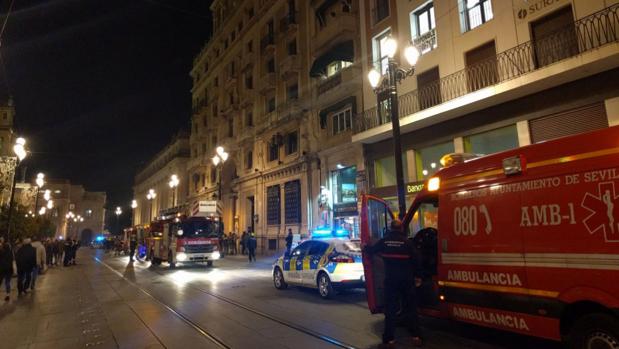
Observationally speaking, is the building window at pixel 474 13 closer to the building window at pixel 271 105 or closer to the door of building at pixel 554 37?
the door of building at pixel 554 37

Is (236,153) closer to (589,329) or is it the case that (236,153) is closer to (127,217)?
(589,329)

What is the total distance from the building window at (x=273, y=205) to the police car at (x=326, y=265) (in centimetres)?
1937

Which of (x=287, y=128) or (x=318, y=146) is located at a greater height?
(x=287, y=128)

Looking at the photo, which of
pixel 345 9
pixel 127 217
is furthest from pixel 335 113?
pixel 127 217

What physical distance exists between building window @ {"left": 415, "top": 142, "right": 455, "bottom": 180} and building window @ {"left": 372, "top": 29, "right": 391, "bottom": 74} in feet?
16.7

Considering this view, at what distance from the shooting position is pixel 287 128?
31125 mm

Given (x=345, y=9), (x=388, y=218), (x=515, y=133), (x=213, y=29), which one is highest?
(x=213, y=29)

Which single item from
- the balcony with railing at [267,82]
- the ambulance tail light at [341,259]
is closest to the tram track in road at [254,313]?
the ambulance tail light at [341,259]

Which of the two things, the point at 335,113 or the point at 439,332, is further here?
the point at 335,113

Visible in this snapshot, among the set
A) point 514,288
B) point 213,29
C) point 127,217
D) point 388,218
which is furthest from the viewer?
point 127,217

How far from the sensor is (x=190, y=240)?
72.2 ft

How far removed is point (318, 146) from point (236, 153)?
15.5 meters

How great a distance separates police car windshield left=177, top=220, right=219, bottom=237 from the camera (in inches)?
→ 875

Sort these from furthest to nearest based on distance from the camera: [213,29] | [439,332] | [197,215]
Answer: [213,29], [197,215], [439,332]
